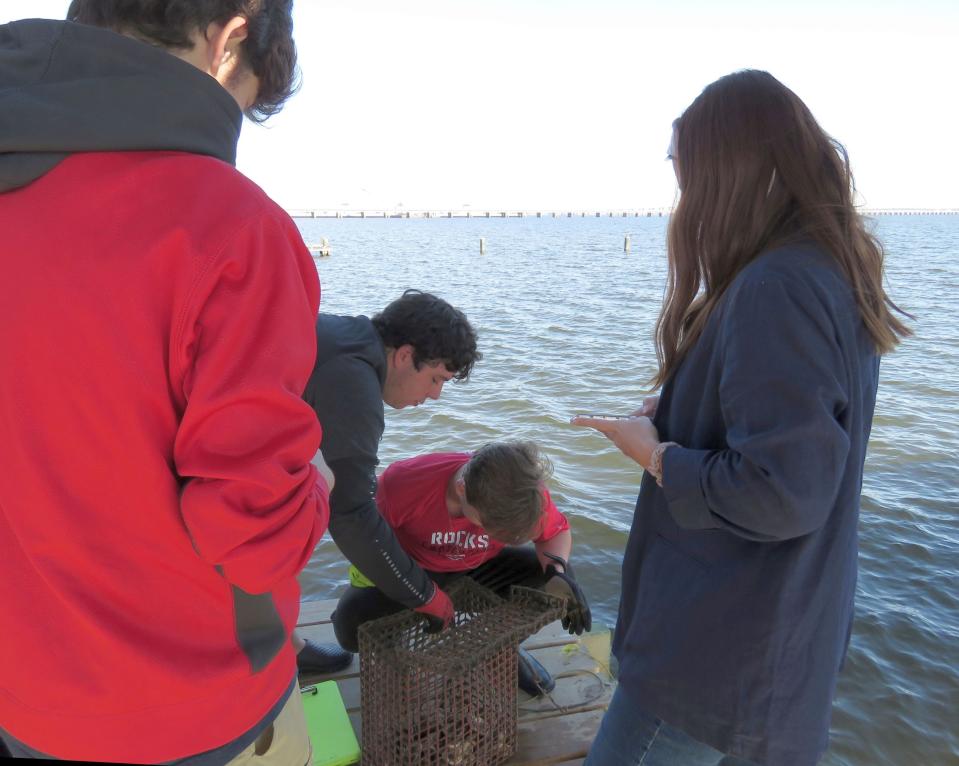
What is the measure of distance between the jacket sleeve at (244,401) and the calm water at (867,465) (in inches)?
155

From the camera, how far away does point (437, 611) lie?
261 cm

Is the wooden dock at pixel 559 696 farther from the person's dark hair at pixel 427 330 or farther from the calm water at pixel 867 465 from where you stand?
the calm water at pixel 867 465

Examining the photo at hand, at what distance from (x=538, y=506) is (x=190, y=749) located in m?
1.73

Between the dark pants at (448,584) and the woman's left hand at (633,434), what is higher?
the woman's left hand at (633,434)

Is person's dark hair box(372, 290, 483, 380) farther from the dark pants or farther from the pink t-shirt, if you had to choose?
the dark pants

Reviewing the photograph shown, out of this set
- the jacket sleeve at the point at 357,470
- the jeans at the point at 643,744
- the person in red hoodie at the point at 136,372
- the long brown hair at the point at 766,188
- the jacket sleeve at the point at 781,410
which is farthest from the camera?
the jacket sleeve at the point at 357,470

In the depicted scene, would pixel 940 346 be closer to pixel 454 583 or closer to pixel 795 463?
pixel 454 583

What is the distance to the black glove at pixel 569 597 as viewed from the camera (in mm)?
2904

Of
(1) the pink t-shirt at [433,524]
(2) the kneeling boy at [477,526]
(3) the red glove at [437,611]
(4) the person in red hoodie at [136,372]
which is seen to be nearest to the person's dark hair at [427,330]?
(2) the kneeling boy at [477,526]

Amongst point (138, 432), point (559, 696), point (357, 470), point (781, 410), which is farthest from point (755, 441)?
point (559, 696)

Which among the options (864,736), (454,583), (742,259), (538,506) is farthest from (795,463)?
(864,736)

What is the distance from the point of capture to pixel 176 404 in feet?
3.37

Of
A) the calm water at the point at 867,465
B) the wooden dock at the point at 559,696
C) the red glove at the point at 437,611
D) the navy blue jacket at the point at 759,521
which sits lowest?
the calm water at the point at 867,465

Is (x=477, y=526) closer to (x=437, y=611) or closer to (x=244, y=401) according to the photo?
(x=437, y=611)
